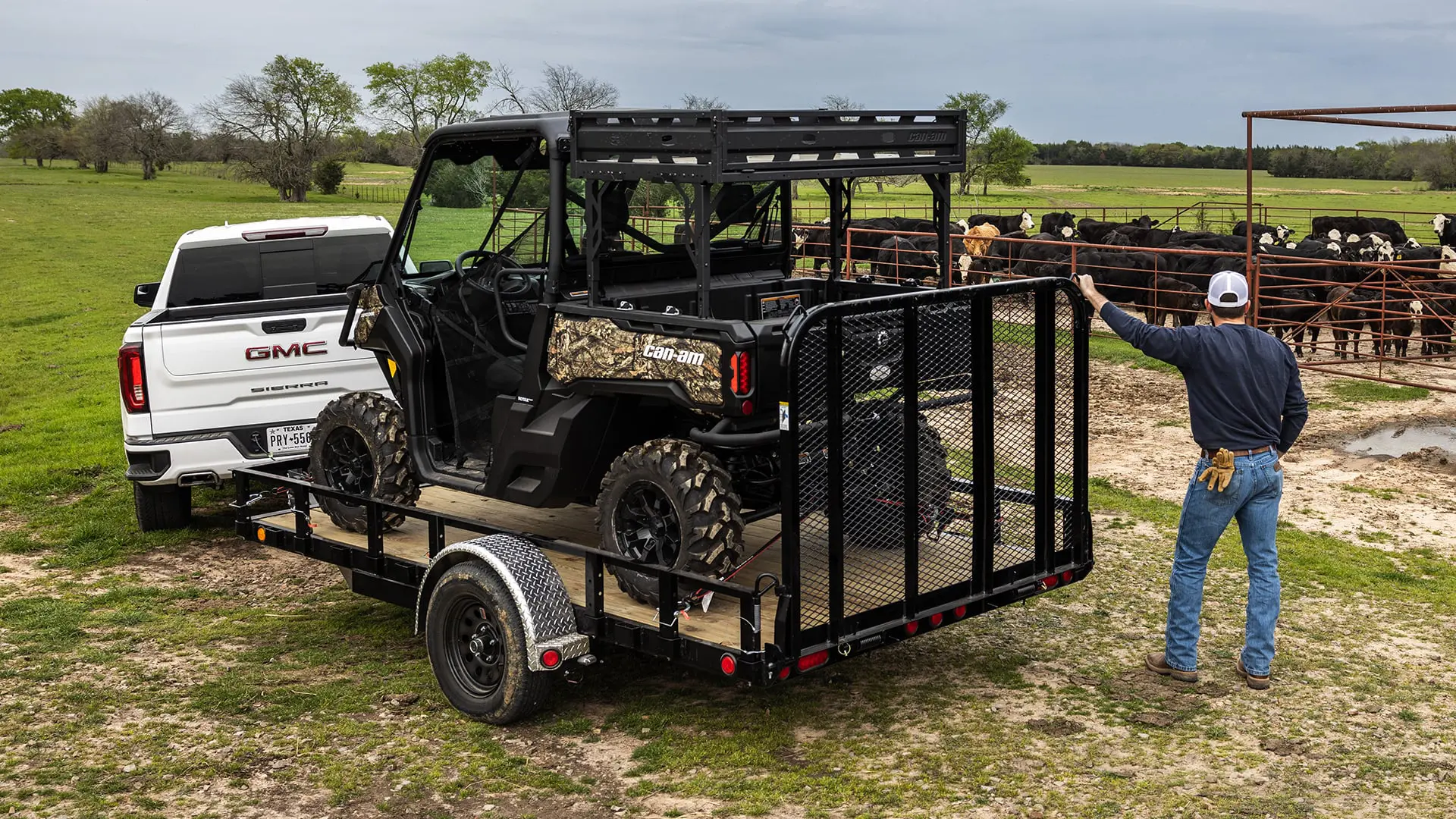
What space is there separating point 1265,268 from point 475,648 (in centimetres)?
1830

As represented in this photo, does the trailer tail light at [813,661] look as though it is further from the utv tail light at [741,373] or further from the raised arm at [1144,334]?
the raised arm at [1144,334]

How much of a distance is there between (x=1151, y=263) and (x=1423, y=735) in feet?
58.5

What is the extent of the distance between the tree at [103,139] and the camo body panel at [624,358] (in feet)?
305

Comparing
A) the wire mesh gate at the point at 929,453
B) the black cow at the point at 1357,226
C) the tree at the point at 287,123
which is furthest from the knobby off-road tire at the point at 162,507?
the tree at the point at 287,123

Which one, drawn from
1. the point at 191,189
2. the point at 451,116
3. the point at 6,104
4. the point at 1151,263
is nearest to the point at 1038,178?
the point at 451,116

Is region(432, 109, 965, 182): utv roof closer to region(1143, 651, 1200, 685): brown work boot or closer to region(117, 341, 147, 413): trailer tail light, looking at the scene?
region(1143, 651, 1200, 685): brown work boot

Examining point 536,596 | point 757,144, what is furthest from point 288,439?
point 757,144

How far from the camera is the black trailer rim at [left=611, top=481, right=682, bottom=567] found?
557cm

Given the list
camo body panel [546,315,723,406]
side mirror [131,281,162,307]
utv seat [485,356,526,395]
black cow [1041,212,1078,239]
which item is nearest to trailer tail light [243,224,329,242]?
side mirror [131,281,162,307]

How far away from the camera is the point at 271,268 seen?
9258 millimetres

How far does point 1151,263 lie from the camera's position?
2255cm

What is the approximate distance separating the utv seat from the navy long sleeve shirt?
2.77 m

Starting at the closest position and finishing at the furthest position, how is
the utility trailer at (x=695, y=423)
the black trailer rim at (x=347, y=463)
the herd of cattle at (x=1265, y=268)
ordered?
the utility trailer at (x=695, y=423), the black trailer rim at (x=347, y=463), the herd of cattle at (x=1265, y=268)

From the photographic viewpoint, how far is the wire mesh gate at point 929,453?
5074 millimetres
